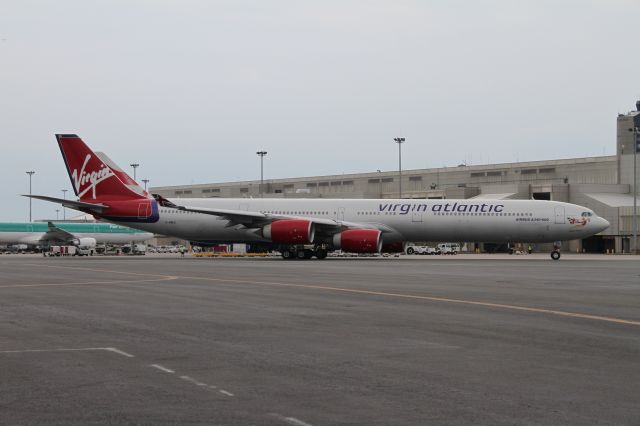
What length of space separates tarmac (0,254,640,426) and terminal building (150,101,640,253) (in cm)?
7324

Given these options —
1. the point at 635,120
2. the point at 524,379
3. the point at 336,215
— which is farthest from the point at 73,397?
the point at 635,120

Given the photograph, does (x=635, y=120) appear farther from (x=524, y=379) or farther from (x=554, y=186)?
(x=524, y=379)

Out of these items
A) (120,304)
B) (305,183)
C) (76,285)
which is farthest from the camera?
(305,183)

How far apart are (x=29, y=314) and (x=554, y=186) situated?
84973 millimetres

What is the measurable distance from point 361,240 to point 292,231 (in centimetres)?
474

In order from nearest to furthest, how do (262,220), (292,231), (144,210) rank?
(292,231) < (262,220) < (144,210)

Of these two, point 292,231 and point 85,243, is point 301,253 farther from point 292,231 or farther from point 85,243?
point 85,243

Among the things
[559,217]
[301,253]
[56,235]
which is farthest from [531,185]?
[56,235]

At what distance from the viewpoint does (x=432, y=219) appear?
182ft

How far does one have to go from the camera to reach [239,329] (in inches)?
583

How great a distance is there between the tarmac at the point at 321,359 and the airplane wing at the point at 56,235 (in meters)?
77.4

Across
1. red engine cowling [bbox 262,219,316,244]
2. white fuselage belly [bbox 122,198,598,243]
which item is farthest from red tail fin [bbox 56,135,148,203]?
red engine cowling [bbox 262,219,316,244]

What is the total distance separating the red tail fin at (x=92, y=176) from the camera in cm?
5944

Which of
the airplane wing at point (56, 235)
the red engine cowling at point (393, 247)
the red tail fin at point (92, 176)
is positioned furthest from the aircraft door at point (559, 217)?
the airplane wing at point (56, 235)
